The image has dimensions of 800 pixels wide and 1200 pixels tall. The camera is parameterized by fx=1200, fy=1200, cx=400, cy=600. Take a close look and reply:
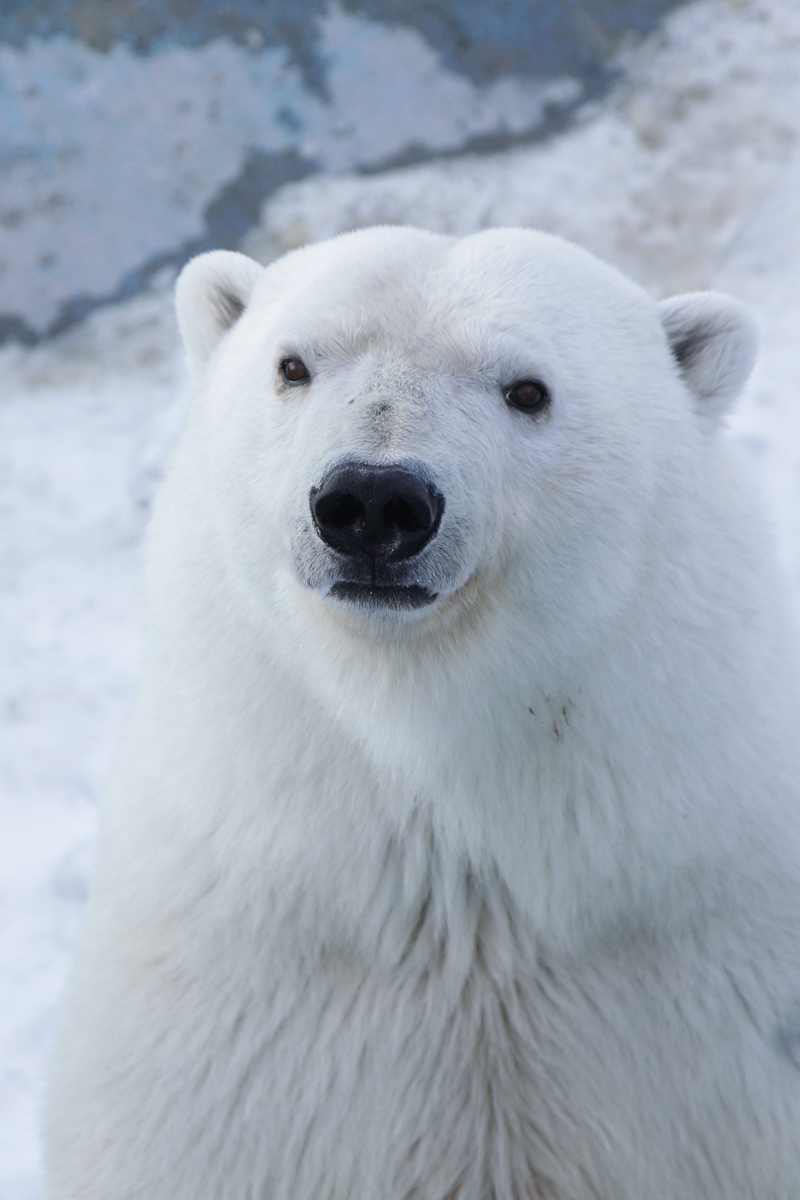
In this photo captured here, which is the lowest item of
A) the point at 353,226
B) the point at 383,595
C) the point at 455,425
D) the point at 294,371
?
the point at 383,595

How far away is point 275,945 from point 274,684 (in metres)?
0.44

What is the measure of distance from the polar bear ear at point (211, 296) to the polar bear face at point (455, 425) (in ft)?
0.49

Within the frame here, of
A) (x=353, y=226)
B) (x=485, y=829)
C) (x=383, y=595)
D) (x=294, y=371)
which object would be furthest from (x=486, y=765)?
(x=353, y=226)

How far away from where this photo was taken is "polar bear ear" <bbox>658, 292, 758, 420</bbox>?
2.18 meters

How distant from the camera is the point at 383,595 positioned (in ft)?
5.54

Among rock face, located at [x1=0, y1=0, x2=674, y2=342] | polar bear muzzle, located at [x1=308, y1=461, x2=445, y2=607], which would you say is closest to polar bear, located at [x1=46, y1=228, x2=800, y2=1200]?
polar bear muzzle, located at [x1=308, y1=461, x2=445, y2=607]

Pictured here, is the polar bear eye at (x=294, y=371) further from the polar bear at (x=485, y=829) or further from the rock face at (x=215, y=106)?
the rock face at (x=215, y=106)

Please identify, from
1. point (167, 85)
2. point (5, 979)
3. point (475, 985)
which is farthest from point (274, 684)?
point (167, 85)

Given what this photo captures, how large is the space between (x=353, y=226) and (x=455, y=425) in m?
3.95

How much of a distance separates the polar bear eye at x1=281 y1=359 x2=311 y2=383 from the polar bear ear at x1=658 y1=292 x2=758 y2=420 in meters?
0.73

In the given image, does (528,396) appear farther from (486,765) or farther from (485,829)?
(485,829)

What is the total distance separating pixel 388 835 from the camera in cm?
197

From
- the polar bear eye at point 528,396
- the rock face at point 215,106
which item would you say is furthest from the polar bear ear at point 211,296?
the rock face at point 215,106

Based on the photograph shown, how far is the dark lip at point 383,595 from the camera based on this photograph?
1.68m
